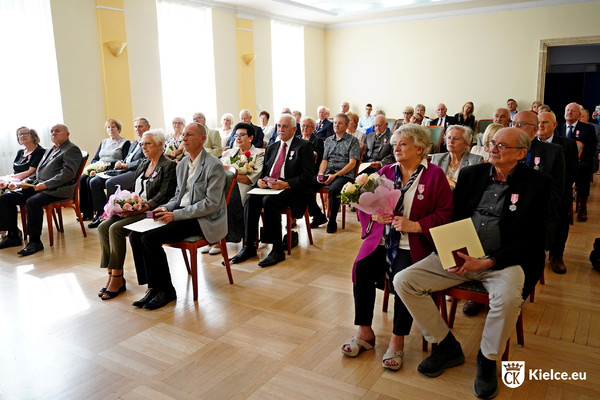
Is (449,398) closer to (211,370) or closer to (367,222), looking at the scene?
(367,222)

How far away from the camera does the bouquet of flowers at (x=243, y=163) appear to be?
184 inches

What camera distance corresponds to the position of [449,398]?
223cm

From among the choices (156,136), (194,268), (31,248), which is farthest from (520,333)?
(31,248)

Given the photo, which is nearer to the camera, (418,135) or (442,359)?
(442,359)

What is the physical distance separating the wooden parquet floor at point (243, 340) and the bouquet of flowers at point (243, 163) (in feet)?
3.21

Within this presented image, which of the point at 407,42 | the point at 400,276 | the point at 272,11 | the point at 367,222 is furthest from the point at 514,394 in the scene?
the point at 407,42

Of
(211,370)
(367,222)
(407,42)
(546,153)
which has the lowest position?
(211,370)

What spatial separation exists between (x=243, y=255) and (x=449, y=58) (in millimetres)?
8683

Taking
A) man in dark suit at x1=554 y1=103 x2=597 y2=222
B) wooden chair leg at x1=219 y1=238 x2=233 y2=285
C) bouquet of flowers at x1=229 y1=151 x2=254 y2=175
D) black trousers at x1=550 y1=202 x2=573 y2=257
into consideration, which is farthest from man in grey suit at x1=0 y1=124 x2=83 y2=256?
man in dark suit at x1=554 y1=103 x2=597 y2=222

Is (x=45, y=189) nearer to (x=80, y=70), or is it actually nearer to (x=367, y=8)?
(x=80, y=70)

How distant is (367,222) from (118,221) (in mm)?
1989

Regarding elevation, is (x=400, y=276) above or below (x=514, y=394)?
above

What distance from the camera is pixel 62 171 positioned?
16.6ft

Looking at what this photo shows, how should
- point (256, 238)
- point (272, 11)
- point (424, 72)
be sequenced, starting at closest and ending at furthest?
1. point (256, 238)
2. point (272, 11)
3. point (424, 72)
